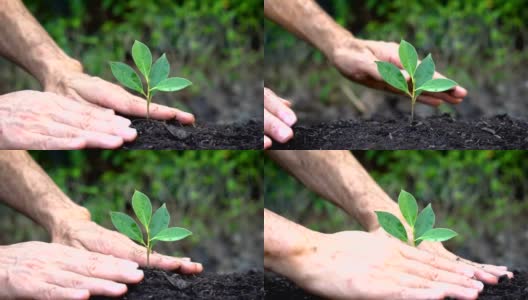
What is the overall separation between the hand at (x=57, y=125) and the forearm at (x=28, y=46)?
0.26 m

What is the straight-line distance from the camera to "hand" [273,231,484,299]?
69.1 inches

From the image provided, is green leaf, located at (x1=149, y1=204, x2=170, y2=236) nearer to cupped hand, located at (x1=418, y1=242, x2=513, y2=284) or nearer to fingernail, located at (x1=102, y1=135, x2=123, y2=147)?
fingernail, located at (x1=102, y1=135, x2=123, y2=147)

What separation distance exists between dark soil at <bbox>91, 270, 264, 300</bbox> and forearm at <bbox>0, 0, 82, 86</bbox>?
0.77 m

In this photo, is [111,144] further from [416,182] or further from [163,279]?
[416,182]

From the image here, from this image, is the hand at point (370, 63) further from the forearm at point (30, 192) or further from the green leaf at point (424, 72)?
the forearm at point (30, 192)

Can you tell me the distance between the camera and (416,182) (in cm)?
322

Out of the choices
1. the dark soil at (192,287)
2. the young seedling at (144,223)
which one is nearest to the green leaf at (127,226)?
the young seedling at (144,223)

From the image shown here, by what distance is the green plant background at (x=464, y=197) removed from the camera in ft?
10.3

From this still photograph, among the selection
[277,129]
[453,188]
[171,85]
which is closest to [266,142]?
[277,129]

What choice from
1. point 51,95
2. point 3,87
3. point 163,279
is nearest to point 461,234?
point 163,279

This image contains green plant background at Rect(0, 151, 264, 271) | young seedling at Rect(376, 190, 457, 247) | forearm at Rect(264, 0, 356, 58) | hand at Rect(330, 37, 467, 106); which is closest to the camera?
young seedling at Rect(376, 190, 457, 247)

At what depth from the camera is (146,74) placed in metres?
2.08

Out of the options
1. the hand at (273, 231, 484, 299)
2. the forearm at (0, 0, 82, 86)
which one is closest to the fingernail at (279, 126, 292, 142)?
the hand at (273, 231, 484, 299)

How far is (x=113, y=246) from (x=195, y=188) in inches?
39.9
